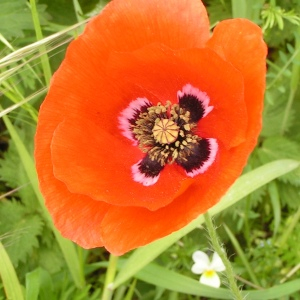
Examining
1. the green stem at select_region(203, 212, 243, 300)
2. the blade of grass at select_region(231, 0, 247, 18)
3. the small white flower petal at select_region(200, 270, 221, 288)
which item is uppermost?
the blade of grass at select_region(231, 0, 247, 18)

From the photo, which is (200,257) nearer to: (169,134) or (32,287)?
(32,287)

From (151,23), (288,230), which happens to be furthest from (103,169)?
(288,230)

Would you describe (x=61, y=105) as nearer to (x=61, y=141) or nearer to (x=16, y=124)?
(x=61, y=141)

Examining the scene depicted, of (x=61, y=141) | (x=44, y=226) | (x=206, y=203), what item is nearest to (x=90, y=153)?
(x=61, y=141)

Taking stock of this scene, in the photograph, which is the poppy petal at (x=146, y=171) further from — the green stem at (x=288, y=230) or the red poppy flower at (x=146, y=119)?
the green stem at (x=288, y=230)

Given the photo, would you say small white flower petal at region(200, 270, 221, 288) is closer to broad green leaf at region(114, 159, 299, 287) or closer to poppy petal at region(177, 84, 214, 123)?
broad green leaf at region(114, 159, 299, 287)

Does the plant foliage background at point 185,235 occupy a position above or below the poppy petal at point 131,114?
below

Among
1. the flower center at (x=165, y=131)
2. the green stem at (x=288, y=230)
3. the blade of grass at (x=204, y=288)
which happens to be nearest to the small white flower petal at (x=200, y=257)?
the blade of grass at (x=204, y=288)

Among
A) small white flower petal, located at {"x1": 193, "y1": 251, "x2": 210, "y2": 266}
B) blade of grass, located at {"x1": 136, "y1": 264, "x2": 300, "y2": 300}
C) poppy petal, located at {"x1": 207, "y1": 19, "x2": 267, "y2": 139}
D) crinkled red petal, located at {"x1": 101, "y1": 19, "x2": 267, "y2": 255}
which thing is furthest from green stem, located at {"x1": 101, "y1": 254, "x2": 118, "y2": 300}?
poppy petal, located at {"x1": 207, "y1": 19, "x2": 267, "y2": 139}
